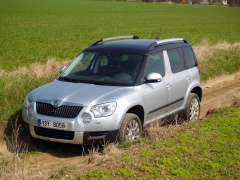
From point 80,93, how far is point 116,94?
0.58m

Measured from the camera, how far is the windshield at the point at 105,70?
8086mm

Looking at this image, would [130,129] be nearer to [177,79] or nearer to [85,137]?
[85,137]

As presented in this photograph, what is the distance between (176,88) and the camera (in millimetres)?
8961

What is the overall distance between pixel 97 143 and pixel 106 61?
1820mm

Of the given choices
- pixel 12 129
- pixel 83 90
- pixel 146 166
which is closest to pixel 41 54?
pixel 12 129

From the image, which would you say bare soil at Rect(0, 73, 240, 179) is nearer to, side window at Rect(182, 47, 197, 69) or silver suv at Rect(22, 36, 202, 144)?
silver suv at Rect(22, 36, 202, 144)

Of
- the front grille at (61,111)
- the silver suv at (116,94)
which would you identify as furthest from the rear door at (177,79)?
the front grille at (61,111)

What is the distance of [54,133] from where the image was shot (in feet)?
24.2

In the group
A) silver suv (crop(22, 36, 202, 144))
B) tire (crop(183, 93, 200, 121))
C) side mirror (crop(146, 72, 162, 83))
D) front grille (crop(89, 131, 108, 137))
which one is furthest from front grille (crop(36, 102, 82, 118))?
tire (crop(183, 93, 200, 121))

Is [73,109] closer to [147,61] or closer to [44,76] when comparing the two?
[147,61]

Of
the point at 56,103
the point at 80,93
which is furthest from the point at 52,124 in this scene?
the point at 80,93

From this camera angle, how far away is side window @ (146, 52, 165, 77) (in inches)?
332

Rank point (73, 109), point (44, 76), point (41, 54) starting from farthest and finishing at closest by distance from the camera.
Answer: point (41, 54), point (44, 76), point (73, 109)

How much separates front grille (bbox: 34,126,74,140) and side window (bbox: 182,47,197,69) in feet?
11.3
